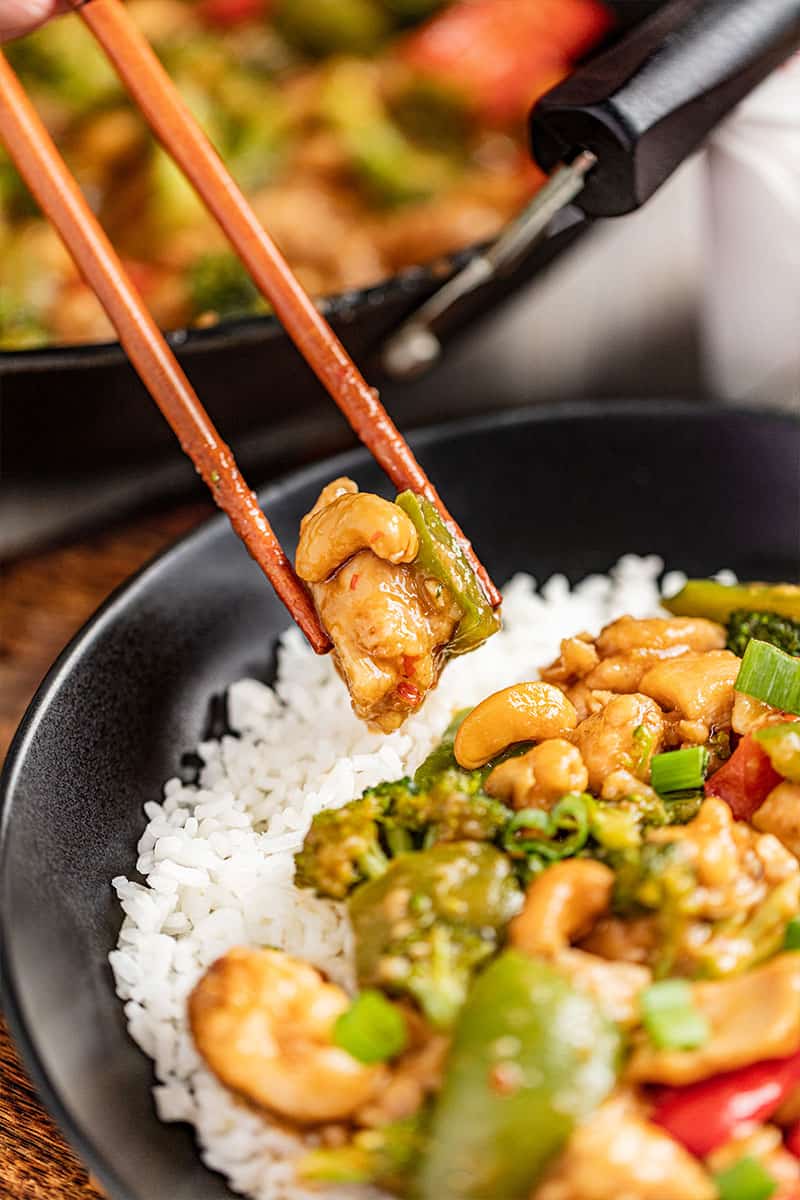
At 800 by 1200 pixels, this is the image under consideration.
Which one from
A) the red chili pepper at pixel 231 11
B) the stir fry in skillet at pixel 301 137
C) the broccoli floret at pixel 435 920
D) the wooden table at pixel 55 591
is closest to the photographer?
the broccoli floret at pixel 435 920

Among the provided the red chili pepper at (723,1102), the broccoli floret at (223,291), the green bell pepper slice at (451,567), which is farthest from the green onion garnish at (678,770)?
the broccoli floret at (223,291)

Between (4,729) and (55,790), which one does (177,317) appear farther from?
(55,790)

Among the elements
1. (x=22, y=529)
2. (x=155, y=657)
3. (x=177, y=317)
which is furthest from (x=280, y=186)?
(x=155, y=657)

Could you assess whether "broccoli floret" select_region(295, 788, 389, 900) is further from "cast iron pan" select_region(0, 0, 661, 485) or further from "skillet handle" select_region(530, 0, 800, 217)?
"skillet handle" select_region(530, 0, 800, 217)

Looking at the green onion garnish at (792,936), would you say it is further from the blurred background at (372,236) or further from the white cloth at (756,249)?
the white cloth at (756,249)

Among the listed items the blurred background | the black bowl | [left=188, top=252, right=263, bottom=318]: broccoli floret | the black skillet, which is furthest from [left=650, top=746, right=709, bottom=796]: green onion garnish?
[left=188, top=252, right=263, bottom=318]: broccoli floret

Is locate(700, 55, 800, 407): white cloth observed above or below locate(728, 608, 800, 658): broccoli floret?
above

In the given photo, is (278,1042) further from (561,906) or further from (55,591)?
(55,591)
